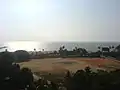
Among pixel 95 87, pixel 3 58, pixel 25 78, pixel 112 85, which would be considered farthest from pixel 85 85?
pixel 3 58

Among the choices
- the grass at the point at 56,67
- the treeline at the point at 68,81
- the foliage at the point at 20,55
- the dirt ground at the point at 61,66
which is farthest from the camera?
the foliage at the point at 20,55

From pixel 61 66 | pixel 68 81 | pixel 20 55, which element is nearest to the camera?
pixel 68 81

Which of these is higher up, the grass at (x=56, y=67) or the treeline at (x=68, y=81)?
the treeline at (x=68, y=81)

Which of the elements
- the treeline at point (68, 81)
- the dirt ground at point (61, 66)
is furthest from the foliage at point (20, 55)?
the treeline at point (68, 81)

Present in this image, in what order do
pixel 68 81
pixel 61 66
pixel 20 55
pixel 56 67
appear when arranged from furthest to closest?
pixel 20 55 < pixel 61 66 < pixel 56 67 < pixel 68 81

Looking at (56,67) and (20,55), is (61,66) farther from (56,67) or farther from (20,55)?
(20,55)

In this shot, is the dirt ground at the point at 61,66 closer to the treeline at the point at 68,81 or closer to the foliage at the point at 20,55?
the foliage at the point at 20,55

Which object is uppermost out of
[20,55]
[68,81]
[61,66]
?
[20,55]

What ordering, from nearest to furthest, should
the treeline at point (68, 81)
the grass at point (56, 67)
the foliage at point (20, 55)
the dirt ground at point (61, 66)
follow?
the treeline at point (68, 81), the grass at point (56, 67), the dirt ground at point (61, 66), the foliage at point (20, 55)

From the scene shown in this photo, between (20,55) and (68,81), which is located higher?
(20,55)

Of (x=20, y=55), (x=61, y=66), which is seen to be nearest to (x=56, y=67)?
(x=61, y=66)

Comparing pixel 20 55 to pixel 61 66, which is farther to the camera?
pixel 20 55
